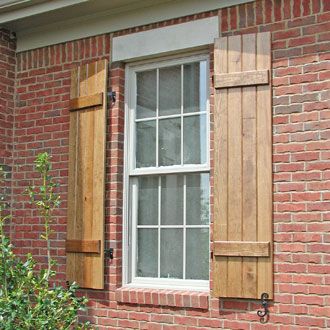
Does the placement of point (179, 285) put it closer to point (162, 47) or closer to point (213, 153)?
point (213, 153)

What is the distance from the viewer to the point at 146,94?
18.4 ft

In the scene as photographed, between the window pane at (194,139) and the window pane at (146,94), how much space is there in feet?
1.27

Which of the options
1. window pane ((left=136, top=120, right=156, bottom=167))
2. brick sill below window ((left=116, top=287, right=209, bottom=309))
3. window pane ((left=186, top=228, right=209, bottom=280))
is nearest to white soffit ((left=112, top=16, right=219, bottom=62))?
window pane ((left=136, top=120, right=156, bottom=167))

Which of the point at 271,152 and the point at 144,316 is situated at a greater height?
the point at 271,152

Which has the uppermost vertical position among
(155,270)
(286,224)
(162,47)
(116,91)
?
(162,47)

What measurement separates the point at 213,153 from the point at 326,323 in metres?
1.59

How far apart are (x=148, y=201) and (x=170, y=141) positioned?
1.89 ft

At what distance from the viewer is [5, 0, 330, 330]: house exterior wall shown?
4559 mm

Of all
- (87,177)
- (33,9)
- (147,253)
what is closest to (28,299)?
(147,253)

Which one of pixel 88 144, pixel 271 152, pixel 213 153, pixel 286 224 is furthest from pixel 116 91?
pixel 286 224

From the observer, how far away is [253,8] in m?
5.04

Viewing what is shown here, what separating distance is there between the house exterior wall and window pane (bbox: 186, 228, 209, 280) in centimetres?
21

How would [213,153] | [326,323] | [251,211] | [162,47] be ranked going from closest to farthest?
[326,323] < [251,211] < [213,153] < [162,47]

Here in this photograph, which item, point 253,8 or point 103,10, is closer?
point 253,8
